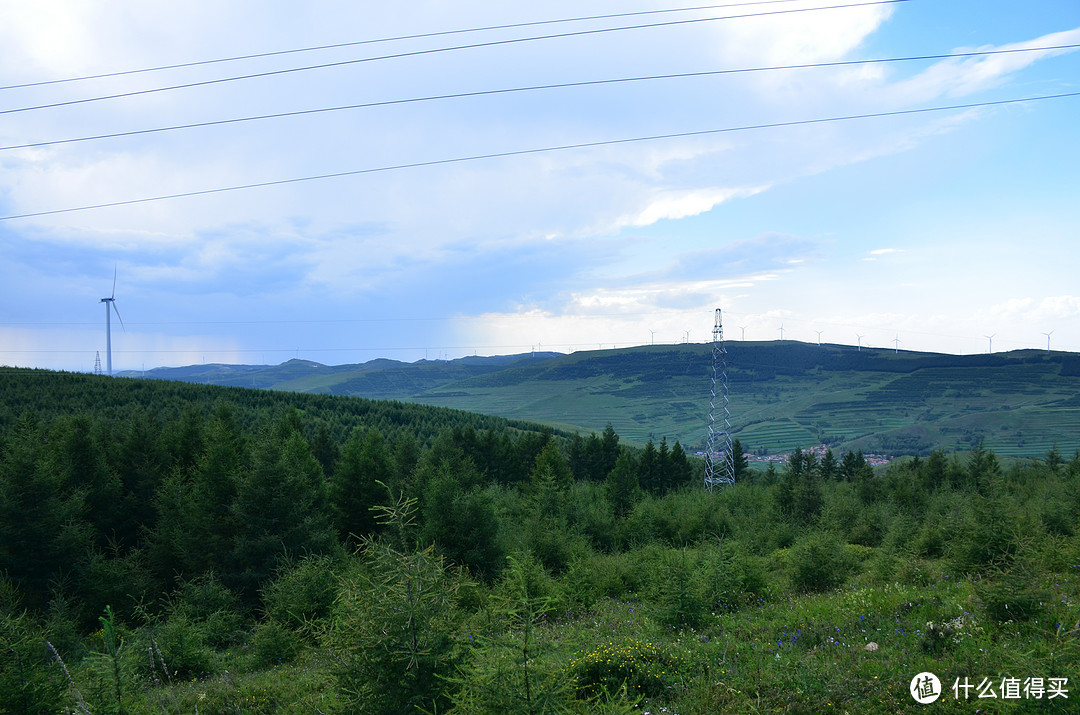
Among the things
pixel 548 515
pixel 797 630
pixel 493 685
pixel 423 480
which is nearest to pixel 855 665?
pixel 797 630

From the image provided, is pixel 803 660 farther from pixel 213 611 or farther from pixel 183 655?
pixel 213 611

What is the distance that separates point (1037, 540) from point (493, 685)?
15.9 m

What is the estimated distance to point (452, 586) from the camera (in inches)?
239

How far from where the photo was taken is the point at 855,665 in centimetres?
814

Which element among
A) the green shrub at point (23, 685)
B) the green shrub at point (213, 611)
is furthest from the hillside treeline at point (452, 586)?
the green shrub at point (213, 611)

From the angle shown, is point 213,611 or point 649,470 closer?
point 213,611

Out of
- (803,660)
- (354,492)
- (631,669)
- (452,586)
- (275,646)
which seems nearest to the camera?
(452,586)

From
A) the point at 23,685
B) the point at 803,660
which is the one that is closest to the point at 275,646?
the point at 23,685

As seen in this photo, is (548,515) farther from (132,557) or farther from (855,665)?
(855,665)

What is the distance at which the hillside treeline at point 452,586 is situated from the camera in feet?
18.9

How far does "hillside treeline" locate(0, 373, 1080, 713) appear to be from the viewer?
5754 mm

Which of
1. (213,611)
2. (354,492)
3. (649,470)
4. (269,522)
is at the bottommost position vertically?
(649,470)

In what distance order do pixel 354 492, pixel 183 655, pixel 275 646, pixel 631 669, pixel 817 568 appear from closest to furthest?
pixel 631 669 → pixel 183 655 → pixel 275 646 → pixel 817 568 → pixel 354 492

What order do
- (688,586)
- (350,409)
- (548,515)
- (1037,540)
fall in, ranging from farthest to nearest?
(350,409) → (548,515) → (1037,540) → (688,586)
